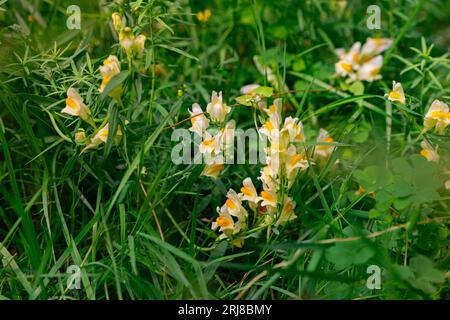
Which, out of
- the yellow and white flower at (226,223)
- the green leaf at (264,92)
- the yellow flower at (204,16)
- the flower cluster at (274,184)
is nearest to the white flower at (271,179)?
the flower cluster at (274,184)

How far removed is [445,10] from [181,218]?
60.2 inches

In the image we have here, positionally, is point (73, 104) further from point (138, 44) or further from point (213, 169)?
point (213, 169)

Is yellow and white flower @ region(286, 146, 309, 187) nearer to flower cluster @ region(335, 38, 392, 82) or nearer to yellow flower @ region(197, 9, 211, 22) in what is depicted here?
flower cluster @ region(335, 38, 392, 82)

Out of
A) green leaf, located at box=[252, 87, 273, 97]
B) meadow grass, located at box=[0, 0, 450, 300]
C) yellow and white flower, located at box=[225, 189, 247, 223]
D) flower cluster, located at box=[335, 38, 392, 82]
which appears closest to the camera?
meadow grass, located at box=[0, 0, 450, 300]

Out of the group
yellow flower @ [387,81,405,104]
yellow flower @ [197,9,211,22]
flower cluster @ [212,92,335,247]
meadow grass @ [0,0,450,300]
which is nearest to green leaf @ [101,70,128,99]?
meadow grass @ [0,0,450,300]

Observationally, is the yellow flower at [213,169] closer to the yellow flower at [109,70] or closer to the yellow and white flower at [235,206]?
the yellow and white flower at [235,206]

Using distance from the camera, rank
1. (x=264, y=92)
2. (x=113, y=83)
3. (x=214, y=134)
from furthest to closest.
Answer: (x=264, y=92)
(x=214, y=134)
(x=113, y=83)

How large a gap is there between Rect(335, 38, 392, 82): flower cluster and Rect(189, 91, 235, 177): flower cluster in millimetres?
720

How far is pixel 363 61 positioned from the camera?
7.31ft

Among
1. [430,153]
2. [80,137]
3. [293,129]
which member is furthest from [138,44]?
[430,153]

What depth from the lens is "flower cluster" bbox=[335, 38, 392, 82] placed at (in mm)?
2176

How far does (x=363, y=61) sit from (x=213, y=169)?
876 mm

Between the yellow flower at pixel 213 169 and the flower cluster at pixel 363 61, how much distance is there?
0.77m

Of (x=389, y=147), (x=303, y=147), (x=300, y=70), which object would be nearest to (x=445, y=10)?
(x=300, y=70)
